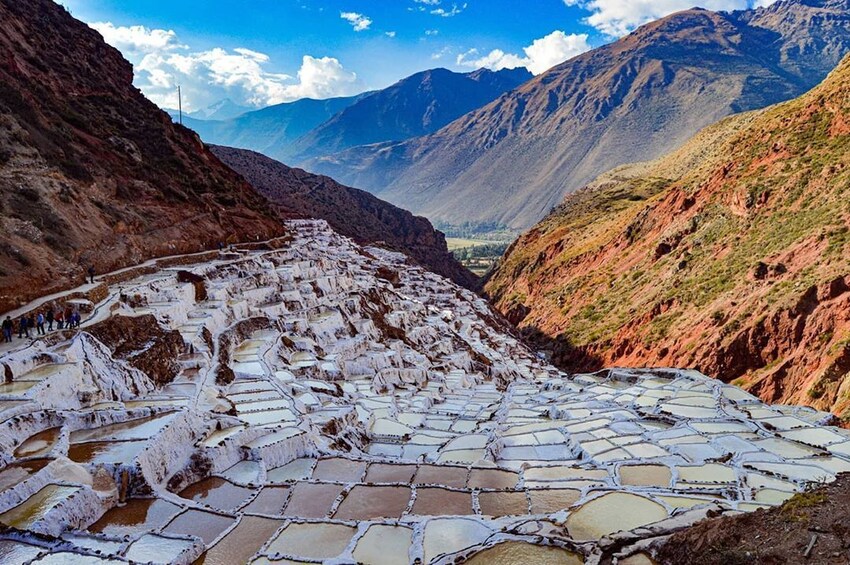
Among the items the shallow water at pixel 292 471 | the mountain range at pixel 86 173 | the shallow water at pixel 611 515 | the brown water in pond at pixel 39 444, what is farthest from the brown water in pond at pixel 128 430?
the shallow water at pixel 611 515

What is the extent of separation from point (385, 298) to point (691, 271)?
912 inches

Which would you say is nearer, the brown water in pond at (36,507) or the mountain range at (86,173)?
the brown water in pond at (36,507)

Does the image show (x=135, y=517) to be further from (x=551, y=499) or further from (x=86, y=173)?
(x=86, y=173)

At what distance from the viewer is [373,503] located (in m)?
14.5

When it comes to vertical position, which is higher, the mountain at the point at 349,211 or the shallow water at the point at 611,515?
the mountain at the point at 349,211

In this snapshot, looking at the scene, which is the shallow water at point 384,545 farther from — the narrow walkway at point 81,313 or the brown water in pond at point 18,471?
the narrow walkway at point 81,313

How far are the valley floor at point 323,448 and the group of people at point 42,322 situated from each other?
1.03 m

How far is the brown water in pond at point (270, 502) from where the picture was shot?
13.7m

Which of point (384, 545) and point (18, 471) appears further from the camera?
point (18, 471)

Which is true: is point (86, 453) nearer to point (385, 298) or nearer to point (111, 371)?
point (111, 371)

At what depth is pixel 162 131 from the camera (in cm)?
4666

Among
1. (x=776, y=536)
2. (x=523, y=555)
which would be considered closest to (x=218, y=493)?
(x=523, y=555)

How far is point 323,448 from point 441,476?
3.89 metres

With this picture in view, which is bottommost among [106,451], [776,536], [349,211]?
[776,536]
